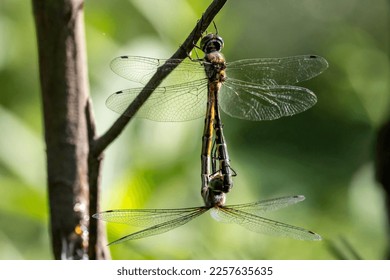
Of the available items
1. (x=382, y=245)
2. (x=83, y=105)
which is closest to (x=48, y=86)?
(x=83, y=105)

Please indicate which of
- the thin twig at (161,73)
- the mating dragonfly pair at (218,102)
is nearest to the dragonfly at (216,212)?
the mating dragonfly pair at (218,102)

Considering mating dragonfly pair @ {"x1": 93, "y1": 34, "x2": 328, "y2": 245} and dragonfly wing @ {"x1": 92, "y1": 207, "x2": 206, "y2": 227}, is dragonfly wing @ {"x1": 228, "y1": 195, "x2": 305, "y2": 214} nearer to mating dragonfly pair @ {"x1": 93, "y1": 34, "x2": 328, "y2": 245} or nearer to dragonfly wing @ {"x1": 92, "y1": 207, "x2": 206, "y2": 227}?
mating dragonfly pair @ {"x1": 93, "y1": 34, "x2": 328, "y2": 245}

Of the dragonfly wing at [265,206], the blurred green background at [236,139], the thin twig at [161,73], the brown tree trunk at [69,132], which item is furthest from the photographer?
the blurred green background at [236,139]

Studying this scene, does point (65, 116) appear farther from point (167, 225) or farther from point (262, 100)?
Result: point (262, 100)

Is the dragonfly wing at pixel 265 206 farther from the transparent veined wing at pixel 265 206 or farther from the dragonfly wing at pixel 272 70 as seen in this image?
the dragonfly wing at pixel 272 70

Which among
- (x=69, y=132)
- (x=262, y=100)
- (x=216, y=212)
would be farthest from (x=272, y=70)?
(x=69, y=132)

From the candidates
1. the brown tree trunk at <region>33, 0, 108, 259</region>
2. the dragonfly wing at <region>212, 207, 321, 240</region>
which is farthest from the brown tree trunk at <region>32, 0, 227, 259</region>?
the dragonfly wing at <region>212, 207, 321, 240</region>
